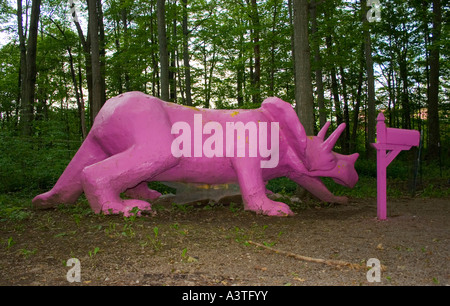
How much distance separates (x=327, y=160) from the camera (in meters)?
5.68

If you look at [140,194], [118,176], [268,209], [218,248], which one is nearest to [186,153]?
[118,176]

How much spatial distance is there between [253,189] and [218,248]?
178 cm

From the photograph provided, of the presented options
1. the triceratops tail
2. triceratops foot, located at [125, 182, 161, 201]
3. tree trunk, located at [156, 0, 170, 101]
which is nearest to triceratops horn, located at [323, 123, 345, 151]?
triceratops foot, located at [125, 182, 161, 201]

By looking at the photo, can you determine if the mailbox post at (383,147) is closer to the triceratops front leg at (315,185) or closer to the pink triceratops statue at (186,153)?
the pink triceratops statue at (186,153)

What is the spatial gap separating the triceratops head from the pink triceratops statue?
1cm

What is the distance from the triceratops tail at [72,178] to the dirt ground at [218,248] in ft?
0.62

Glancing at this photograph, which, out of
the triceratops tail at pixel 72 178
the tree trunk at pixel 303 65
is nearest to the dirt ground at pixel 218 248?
the triceratops tail at pixel 72 178

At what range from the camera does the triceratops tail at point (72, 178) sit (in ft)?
17.4

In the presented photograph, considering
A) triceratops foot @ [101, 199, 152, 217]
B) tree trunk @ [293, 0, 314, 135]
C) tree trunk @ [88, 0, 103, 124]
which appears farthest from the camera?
tree trunk @ [88, 0, 103, 124]

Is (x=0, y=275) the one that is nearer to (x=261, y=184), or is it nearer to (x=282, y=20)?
(x=261, y=184)

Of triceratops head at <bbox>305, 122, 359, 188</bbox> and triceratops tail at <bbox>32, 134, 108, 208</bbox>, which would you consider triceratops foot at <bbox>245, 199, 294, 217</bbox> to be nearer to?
triceratops head at <bbox>305, 122, 359, 188</bbox>

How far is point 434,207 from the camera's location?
236 inches

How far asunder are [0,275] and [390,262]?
2.84m

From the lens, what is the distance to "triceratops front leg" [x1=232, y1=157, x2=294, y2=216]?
500 cm
